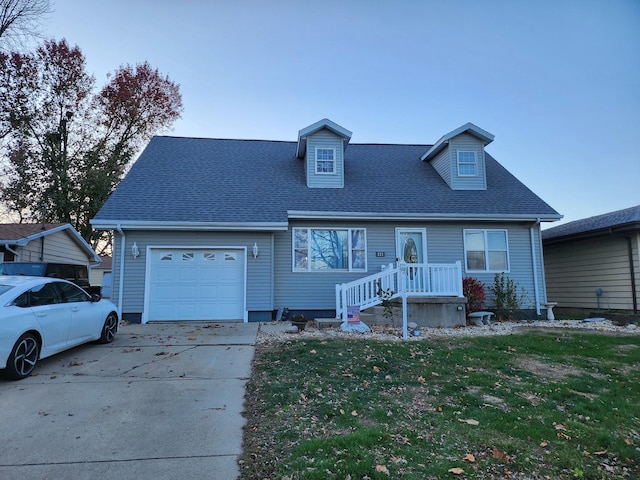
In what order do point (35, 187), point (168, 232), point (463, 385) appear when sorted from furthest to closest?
point (35, 187), point (168, 232), point (463, 385)

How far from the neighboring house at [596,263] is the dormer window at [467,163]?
160 inches

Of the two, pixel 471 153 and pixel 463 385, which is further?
pixel 471 153

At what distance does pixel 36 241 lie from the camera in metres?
16.1

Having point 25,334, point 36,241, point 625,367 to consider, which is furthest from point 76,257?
point 625,367

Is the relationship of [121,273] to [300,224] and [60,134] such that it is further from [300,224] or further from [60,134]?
[60,134]

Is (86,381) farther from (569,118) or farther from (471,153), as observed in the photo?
(569,118)

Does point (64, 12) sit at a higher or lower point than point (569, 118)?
higher

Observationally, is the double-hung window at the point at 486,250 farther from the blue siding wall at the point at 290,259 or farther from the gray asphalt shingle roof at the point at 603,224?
the gray asphalt shingle roof at the point at 603,224

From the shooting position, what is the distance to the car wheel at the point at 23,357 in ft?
16.2

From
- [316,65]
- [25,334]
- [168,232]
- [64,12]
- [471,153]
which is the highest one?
[64,12]

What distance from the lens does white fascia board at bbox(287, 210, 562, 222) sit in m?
11.0

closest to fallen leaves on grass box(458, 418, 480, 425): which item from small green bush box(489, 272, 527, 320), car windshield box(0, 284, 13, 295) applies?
car windshield box(0, 284, 13, 295)

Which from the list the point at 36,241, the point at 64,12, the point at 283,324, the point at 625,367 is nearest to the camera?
the point at 625,367

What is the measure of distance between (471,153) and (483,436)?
1139cm
